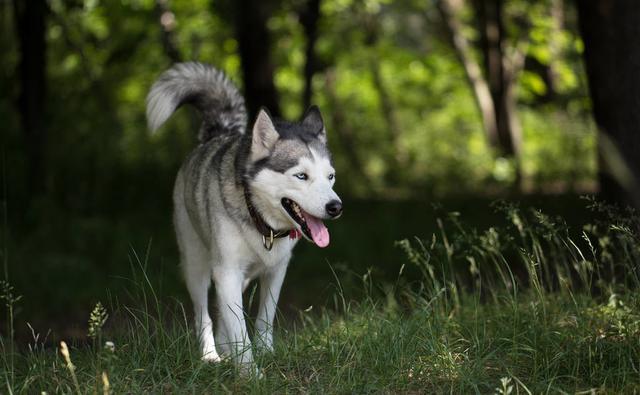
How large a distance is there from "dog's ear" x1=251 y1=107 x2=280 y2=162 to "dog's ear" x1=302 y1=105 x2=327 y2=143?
30cm

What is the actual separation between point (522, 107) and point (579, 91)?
3.47 metres

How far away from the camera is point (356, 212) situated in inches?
512

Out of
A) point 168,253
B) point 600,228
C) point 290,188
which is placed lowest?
point 168,253

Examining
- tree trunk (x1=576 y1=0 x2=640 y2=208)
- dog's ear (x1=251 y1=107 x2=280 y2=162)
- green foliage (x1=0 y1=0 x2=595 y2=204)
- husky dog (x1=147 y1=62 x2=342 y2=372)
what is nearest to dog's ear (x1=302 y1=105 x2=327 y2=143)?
husky dog (x1=147 y1=62 x2=342 y2=372)

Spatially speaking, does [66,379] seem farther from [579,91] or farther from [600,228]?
[579,91]

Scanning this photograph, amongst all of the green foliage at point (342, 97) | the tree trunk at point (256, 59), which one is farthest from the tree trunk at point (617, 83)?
the green foliage at point (342, 97)

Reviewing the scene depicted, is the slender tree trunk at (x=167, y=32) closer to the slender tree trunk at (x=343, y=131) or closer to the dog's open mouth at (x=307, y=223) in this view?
the slender tree trunk at (x=343, y=131)

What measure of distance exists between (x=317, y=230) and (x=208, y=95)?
175 centimetres

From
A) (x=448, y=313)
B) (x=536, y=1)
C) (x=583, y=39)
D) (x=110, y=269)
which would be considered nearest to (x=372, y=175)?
(x=536, y=1)

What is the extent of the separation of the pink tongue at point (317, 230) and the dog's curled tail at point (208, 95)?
1.48 meters

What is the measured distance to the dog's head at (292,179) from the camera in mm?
4582

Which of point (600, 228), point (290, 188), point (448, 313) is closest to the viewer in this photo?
point (290, 188)

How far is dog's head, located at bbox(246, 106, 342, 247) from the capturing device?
458cm

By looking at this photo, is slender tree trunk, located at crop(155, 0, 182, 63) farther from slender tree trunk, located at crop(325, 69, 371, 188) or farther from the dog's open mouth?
the dog's open mouth
